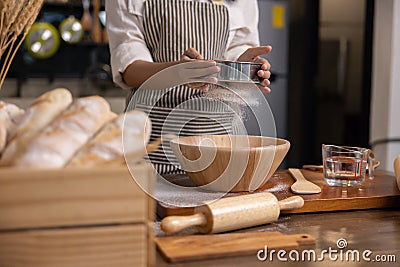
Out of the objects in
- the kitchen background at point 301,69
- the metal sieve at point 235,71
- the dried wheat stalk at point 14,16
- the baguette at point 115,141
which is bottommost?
the kitchen background at point 301,69

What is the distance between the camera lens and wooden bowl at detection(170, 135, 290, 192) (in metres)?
1.15

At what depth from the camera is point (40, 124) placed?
76 cm

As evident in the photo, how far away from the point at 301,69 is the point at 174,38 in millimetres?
2304

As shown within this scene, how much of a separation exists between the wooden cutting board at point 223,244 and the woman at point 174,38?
0.55m

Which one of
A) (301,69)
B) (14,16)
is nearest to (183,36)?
(14,16)

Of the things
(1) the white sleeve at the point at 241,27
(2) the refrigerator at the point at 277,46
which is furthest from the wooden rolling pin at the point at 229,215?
(2) the refrigerator at the point at 277,46

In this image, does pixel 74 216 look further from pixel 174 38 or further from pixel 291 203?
pixel 174 38

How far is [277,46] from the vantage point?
367cm

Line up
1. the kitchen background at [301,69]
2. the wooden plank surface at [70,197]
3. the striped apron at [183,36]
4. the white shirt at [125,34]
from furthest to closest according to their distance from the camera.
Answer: the kitchen background at [301,69]
the white shirt at [125,34]
the striped apron at [183,36]
the wooden plank surface at [70,197]

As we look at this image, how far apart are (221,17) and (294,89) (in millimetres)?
2183

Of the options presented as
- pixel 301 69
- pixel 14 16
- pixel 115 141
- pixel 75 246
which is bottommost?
pixel 301 69

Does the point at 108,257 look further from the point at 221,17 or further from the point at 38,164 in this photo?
the point at 221,17

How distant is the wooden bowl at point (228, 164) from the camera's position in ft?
3.78

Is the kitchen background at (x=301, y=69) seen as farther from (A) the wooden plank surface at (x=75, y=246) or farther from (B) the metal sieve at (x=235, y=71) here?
(A) the wooden plank surface at (x=75, y=246)
